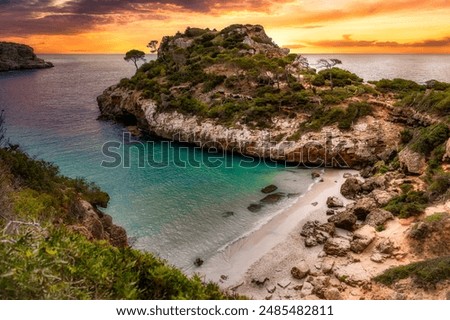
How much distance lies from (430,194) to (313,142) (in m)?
13.1

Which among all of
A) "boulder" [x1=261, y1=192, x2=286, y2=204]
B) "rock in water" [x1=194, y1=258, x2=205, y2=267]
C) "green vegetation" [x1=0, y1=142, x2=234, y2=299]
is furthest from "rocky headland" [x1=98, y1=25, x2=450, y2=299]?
"green vegetation" [x1=0, y1=142, x2=234, y2=299]

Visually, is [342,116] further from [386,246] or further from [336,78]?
[386,246]

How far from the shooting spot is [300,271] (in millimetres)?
13891

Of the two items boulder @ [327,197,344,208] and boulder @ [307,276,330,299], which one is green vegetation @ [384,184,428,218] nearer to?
boulder @ [327,197,344,208]

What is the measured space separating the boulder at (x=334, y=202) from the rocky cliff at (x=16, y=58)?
106904mm

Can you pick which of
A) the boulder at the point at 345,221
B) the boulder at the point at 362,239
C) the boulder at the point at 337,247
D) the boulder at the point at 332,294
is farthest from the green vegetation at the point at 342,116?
the boulder at the point at 332,294

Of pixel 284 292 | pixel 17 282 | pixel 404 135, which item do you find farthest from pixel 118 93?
pixel 17 282

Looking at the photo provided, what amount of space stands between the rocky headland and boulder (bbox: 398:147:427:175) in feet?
0.29

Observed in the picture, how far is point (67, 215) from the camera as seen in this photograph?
40.0 ft

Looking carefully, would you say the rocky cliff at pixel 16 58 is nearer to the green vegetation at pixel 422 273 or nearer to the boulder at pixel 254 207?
the boulder at pixel 254 207

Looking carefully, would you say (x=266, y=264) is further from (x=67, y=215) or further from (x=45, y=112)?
(x=45, y=112)

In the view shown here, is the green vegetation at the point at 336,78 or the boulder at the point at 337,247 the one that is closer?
the boulder at the point at 337,247

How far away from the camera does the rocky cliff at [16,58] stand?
3804 inches

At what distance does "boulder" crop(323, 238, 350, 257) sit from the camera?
15.0 m
